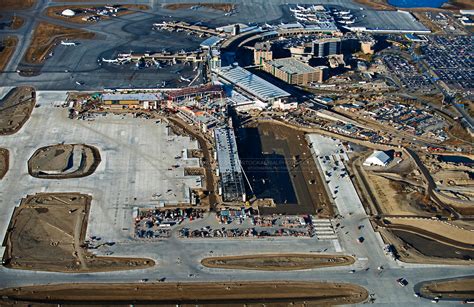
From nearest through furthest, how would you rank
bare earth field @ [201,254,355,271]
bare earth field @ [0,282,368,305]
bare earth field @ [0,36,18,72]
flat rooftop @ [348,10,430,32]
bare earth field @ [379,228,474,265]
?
bare earth field @ [0,282,368,305]
bare earth field @ [201,254,355,271]
bare earth field @ [379,228,474,265]
bare earth field @ [0,36,18,72]
flat rooftop @ [348,10,430,32]

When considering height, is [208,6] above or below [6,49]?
above

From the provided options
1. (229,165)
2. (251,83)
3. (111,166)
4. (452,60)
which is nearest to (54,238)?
(111,166)

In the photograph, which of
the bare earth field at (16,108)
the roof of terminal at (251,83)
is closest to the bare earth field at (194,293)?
the bare earth field at (16,108)

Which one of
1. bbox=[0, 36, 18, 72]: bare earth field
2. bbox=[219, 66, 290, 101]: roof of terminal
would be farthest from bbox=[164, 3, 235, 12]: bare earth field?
bbox=[219, 66, 290, 101]: roof of terminal

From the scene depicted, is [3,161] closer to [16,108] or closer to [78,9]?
[16,108]

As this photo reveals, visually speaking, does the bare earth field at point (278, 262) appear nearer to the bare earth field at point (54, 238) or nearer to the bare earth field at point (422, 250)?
the bare earth field at point (422, 250)

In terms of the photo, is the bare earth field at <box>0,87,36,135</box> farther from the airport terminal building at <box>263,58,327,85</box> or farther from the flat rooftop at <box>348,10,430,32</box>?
the flat rooftop at <box>348,10,430,32</box>
